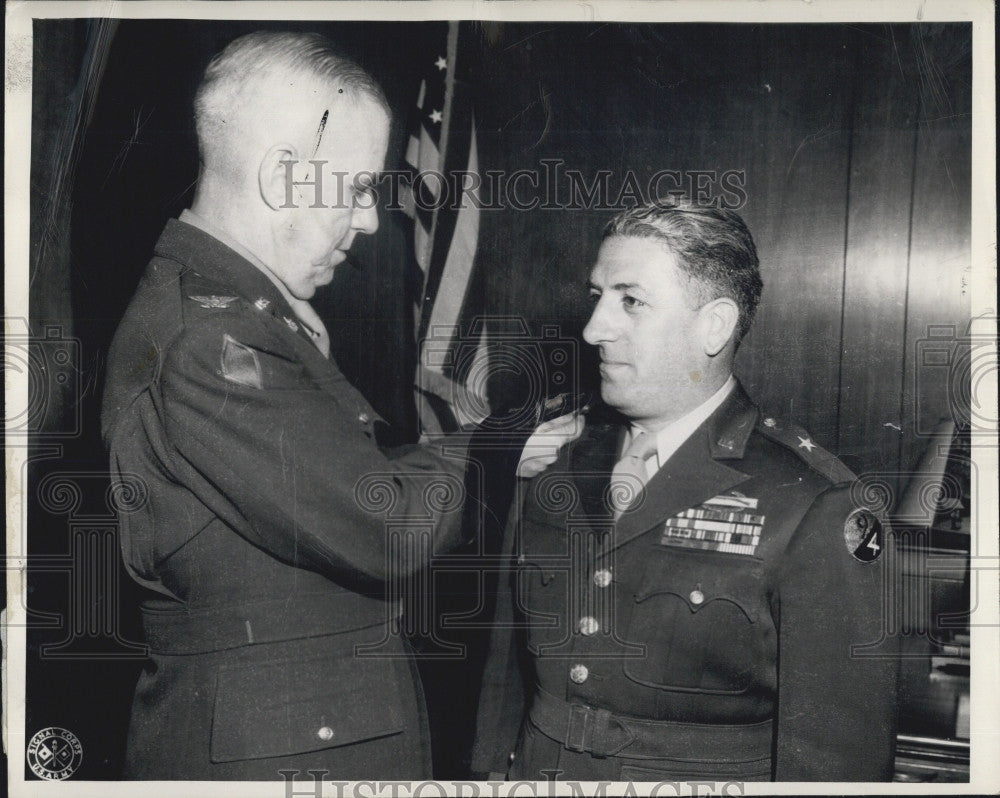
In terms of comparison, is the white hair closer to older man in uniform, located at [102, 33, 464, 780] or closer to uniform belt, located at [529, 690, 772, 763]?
older man in uniform, located at [102, 33, 464, 780]

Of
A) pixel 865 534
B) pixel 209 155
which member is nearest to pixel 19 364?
pixel 209 155

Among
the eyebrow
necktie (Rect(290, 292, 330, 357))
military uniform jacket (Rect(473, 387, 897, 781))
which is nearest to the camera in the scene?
military uniform jacket (Rect(473, 387, 897, 781))

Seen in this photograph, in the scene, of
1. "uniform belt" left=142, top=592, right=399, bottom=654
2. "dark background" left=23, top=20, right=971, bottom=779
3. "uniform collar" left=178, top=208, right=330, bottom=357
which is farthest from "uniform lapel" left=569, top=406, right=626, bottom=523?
"uniform collar" left=178, top=208, right=330, bottom=357

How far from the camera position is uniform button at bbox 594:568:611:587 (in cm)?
222

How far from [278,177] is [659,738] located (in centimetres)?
164

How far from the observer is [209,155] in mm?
2311

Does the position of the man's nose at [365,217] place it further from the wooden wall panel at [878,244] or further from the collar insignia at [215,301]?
the wooden wall panel at [878,244]

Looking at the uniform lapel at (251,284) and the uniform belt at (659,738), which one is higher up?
the uniform lapel at (251,284)

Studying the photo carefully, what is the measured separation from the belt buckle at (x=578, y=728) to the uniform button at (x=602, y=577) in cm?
29

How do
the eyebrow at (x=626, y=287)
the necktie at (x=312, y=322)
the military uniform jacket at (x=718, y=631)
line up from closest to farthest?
the military uniform jacket at (x=718, y=631) → the eyebrow at (x=626, y=287) → the necktie at (x=312, y=322)

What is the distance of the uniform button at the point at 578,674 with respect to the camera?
2.18m

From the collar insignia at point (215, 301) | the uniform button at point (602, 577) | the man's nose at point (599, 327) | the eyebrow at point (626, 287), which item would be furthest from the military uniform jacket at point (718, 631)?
the collar insignia at point (215, 301)

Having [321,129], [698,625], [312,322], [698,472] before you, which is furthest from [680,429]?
[321,129]

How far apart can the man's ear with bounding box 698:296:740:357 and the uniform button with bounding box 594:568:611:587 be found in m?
0.58
